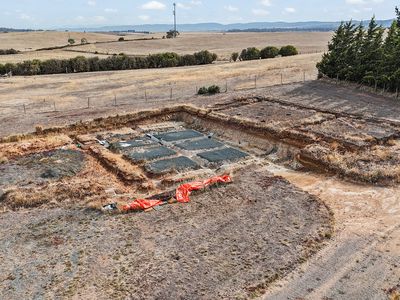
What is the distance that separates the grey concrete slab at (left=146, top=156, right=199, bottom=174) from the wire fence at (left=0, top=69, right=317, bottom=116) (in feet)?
30.8

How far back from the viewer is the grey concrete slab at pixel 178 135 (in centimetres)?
2302

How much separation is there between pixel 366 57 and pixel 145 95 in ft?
53.7

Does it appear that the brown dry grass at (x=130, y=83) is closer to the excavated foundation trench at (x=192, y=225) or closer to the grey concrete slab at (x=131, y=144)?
the grey concrete slab at (x=131, y=144)

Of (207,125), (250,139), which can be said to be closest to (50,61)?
(207,125)

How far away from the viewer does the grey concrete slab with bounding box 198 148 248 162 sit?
19.8m

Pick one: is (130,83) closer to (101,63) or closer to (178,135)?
(101,63)

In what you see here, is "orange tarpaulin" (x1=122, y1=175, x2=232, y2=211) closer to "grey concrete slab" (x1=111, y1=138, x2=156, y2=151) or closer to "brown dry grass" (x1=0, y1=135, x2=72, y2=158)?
"grey concrete slab" (x1=111, y1=138, x2=156, y2=151)

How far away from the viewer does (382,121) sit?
2333cm

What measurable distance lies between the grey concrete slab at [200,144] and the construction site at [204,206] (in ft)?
0.17

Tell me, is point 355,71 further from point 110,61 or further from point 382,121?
point 110,61

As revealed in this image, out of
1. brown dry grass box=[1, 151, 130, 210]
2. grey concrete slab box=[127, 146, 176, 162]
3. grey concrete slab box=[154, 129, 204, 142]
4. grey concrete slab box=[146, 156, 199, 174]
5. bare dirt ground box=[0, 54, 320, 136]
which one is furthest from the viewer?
bare dirt ground box=[0, 54, 320, 136]

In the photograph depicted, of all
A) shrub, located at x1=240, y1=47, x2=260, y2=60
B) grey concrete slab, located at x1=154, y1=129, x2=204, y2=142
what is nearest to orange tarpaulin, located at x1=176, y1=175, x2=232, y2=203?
grey concrete slab, located at x1=154, y1=129, x2=204, y2=142

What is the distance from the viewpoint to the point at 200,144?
22016 mm

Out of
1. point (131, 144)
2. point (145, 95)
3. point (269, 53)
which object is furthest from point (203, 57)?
point (131, 144)
